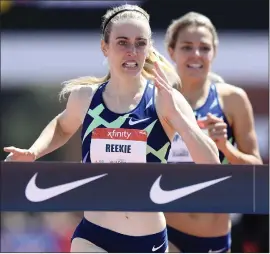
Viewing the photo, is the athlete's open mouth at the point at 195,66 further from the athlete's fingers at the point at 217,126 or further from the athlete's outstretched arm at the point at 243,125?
the athlete's fingers at the point at 217,126

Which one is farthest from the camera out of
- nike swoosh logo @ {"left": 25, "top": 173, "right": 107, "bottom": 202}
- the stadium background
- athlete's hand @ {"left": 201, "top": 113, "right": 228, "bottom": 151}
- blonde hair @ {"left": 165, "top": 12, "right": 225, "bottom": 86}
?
the stadium background

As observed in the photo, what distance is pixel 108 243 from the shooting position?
3.95m

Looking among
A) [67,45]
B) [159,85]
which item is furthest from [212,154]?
[67,45]

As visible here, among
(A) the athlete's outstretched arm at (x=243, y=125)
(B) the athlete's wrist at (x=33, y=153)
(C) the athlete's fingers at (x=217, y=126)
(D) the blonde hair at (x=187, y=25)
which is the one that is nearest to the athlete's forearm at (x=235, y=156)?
(A) the athlete's outstretched arm at (x=243, y=125)

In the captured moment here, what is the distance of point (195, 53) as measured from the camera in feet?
16.5

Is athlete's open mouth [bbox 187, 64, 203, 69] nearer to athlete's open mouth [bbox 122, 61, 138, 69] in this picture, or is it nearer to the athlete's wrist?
athlete's open mouth [bbox 122, 61, 138, 69]

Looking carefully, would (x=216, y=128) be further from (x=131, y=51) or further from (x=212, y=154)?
(x=131, y=51)

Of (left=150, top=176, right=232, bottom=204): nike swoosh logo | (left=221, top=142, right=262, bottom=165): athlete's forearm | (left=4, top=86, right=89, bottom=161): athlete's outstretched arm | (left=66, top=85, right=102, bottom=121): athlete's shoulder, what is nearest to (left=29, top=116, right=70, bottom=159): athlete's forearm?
(left=4, top=86, right=89, bottom=161): athlete's outstretched arm

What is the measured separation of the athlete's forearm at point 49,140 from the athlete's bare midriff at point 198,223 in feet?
3.76

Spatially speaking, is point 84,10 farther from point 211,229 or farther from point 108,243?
point 108,243

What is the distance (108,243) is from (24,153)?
0.58m

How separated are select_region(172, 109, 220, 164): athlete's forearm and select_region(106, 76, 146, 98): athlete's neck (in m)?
0.32

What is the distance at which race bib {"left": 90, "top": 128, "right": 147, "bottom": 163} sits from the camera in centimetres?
393

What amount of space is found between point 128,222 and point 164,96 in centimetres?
62
